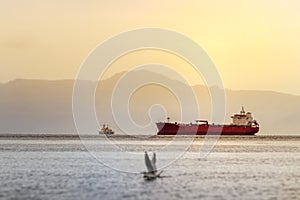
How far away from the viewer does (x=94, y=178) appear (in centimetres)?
5503

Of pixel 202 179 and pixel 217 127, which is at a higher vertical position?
pixel 217 127

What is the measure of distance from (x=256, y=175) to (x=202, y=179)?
751 cm

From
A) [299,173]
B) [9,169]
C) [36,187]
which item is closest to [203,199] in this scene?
[36,187]

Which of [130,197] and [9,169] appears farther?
[9,169]

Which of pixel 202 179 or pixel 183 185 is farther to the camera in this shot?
pixel 202 179

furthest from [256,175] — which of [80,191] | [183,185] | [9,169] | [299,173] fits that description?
[9,169]

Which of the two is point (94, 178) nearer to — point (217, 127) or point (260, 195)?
point (260, 195)

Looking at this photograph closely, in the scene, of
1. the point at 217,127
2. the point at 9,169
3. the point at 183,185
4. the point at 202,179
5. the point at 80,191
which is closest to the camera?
the point at 80,191

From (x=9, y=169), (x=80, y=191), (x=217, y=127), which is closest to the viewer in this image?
(x=80, y=191)

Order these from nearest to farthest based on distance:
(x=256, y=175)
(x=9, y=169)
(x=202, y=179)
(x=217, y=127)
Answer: (x=202, y=179)
(x=256, y=175)
(x=9, y=169)
(x=217, y=127)

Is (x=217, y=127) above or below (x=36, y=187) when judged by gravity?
above

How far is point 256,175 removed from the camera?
6000 cm

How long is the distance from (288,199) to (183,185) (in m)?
10.2

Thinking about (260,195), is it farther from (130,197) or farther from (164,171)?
(164,171)
